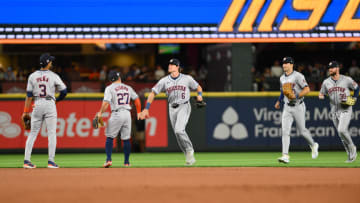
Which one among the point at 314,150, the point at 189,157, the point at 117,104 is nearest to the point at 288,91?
the point at 314,150

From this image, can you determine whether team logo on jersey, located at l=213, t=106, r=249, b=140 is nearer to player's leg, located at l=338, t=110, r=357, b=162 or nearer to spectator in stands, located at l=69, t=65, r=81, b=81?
player's leg, located at l=338, t=110, r=357, b=162

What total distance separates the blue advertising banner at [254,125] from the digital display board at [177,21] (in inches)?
91.2

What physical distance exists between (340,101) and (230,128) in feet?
17.2

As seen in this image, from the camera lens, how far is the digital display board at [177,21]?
766 inches

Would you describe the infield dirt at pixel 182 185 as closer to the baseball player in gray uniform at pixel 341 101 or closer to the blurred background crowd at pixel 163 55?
the baseball player in gray uniform at pixel 341 101

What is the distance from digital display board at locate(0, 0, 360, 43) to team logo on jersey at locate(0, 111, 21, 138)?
2.72m

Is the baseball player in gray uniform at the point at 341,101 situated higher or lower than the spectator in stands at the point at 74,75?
lower

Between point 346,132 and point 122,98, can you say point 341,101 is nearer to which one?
point 346,132

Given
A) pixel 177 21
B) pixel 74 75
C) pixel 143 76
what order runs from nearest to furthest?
pixel 177 21
pixel 74 75
pixel 143 76

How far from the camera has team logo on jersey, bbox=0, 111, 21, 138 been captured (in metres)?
18.1

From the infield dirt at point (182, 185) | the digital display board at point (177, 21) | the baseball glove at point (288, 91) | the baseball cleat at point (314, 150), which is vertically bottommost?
the infield dirt at point (182, 185)

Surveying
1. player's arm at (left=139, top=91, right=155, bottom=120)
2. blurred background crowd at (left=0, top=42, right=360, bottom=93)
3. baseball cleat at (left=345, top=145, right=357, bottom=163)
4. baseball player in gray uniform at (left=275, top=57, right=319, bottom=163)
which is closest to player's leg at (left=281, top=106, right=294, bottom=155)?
baseball player in gray uniform at (left=275, top=57, right=319, bottom=163)

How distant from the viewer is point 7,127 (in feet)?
59.3

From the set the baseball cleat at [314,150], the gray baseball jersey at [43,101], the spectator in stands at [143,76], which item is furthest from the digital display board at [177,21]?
the gray baseball jersey at [43,101]
